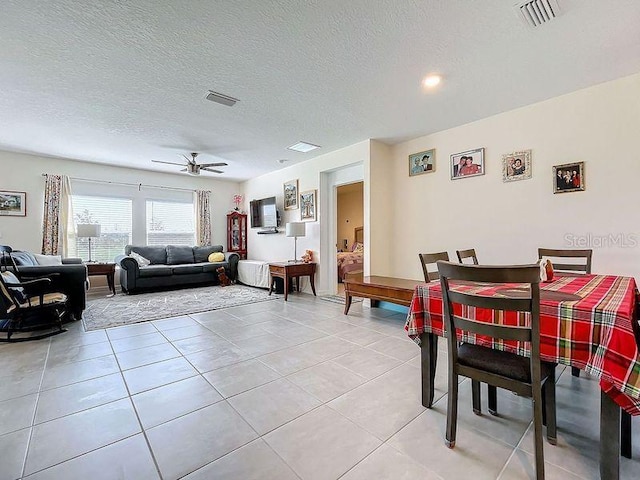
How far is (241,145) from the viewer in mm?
4941

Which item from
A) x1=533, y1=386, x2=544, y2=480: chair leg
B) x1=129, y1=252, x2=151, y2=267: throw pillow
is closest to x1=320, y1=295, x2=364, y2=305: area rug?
x1=533, y1=386, x2=544, y2=480: chair leg

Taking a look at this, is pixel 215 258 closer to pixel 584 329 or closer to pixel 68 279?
pixel 68 279

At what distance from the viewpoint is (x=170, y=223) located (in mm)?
7105

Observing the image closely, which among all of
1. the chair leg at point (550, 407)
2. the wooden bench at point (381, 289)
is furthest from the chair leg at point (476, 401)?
the wooden bench at point (381, 289)

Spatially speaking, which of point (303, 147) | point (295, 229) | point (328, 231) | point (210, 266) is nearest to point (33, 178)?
point (210, 266)

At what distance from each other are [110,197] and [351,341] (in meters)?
6.13

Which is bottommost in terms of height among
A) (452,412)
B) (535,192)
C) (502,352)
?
(452,412)

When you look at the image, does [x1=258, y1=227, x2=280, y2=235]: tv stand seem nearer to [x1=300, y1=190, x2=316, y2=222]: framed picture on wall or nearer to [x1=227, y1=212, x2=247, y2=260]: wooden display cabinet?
[x1=227, y1=212, x2=247, y2=260]: wooden display cabinet

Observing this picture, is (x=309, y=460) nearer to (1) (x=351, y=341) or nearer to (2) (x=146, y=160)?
(1) (x=351, y=341)

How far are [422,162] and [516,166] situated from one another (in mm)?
1280

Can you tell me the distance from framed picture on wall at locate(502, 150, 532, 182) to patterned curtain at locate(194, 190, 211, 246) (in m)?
6.40

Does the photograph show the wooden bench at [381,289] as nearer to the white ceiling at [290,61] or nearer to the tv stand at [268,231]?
the white ceiling at [290,61]

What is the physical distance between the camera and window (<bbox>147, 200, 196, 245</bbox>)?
22.5ft

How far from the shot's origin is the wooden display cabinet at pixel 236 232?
7703 mm
